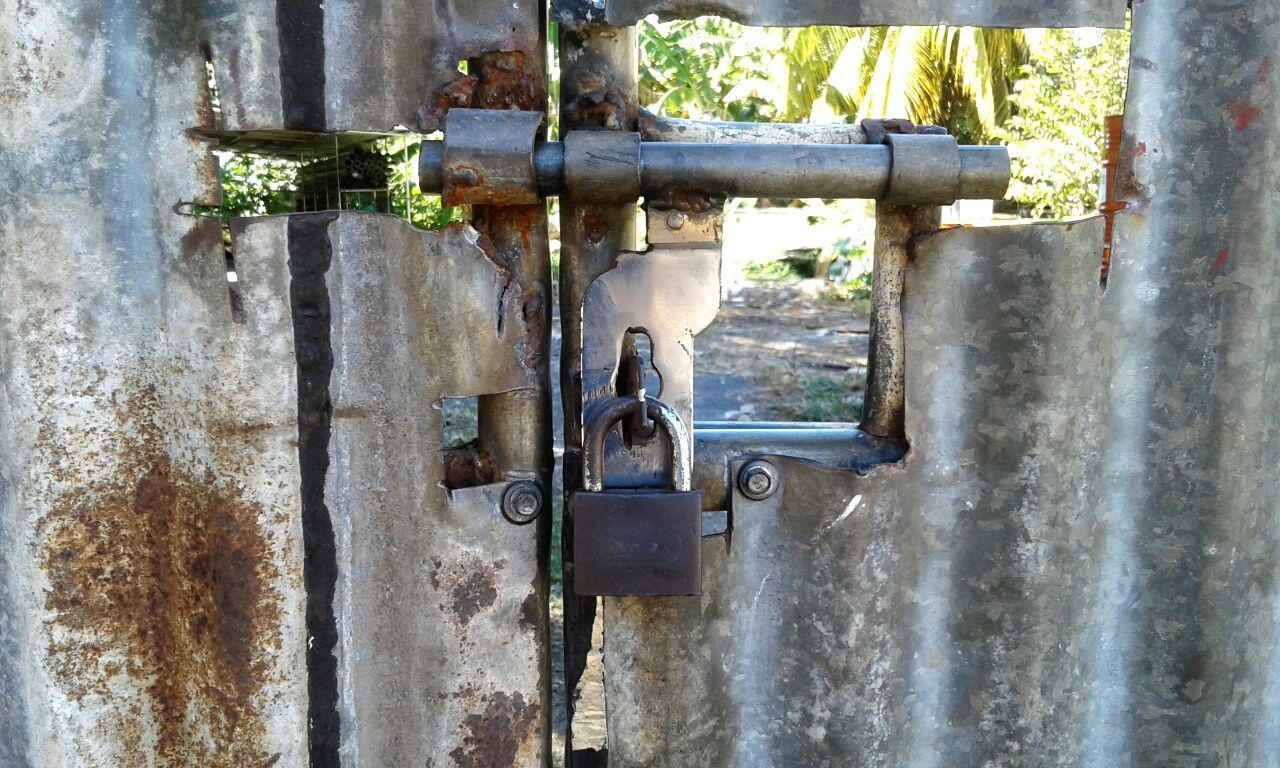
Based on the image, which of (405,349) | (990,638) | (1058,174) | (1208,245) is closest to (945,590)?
(990,638)

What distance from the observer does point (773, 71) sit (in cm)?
1274

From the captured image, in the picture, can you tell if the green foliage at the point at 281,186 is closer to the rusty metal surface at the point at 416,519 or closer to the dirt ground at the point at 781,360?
the rusty metal surface at the point at 416,519

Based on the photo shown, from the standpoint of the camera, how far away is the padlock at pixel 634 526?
1.25m

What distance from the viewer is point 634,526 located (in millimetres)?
1255

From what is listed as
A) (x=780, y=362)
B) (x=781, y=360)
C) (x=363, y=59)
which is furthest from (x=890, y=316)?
(x=781, y=360)

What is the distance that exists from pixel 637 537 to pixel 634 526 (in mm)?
15

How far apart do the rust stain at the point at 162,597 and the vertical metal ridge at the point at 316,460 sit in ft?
0.18

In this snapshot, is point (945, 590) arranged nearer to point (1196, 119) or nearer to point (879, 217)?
point (879, 217)

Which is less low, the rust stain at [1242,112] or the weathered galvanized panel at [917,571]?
the rust stain at [1242,112]

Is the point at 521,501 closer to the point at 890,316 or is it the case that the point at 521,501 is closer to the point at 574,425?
the point at 574,425

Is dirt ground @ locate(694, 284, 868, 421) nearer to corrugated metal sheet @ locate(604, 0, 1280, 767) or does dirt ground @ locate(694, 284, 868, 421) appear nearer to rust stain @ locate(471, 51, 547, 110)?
corrugated metal sheet @ locate(604, 0, 1280, 767)

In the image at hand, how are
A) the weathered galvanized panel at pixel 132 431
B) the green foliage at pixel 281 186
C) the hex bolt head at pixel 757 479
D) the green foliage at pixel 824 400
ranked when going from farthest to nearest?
the green foliage at pixel 824 400 < the green foliage at pixel 281 186 < the hex bolt head at pixel 757 479 < the weathered galvanized panel at pixel 132 431

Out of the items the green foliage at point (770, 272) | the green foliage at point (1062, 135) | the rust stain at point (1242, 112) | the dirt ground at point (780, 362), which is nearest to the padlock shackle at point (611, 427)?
the rust stain at point (1242, 112)

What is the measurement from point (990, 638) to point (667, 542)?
53cm
